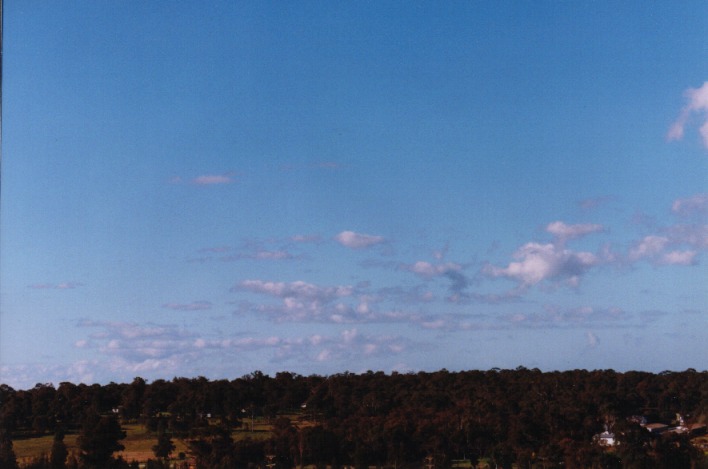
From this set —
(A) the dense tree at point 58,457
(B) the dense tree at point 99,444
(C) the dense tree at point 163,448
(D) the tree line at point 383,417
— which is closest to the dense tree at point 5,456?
(D) the tree line at point 383,417

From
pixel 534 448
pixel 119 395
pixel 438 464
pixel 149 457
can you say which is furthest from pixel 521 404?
pixel 119 395

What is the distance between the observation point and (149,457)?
45656 millimetres

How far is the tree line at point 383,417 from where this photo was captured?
43.6 meters

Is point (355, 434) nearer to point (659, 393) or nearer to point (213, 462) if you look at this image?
point (213, 462)

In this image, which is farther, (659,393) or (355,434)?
(659,393)

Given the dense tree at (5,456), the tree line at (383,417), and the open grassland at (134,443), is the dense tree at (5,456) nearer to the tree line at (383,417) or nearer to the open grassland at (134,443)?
the tree line at (383,417)

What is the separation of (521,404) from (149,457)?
25.3 metres

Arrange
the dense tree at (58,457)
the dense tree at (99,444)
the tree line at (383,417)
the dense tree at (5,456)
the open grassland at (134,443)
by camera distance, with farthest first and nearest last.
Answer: the open grassland at (134,443) < the tree line at (383,417) < the dense tree at (99,444) < the dense tree at (58,457) < the dense tree at (5,456)

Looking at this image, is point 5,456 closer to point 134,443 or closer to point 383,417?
point 134,443

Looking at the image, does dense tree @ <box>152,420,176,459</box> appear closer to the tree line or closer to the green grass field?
the tree line

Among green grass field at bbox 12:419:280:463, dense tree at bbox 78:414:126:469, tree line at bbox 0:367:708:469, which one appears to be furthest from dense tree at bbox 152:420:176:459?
dense tree at bbox 78:414:126:469

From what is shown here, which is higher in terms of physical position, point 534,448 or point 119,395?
point 119,395

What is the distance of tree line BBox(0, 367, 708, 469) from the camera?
1716 inches

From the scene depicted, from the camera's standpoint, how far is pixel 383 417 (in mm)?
53469
